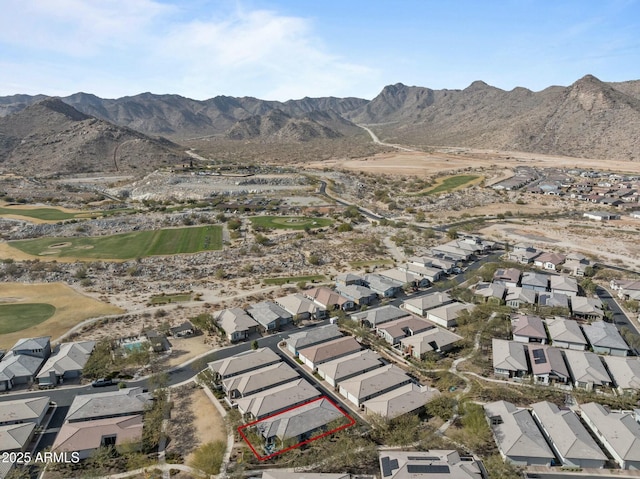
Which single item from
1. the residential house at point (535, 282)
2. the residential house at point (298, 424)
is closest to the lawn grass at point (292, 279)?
the residential house at point (535, 282)

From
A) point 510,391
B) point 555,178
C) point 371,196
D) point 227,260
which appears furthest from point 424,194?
point 510,391

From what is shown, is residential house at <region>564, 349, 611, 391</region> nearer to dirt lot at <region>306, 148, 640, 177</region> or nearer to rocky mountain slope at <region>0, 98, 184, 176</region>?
dirt lot at <region>306, 148, 640, 177</region>

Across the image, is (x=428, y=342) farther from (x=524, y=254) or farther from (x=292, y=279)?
(x=524, y=254)

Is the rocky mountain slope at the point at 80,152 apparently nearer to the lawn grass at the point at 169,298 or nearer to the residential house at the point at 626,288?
the lawn grass at the point at 169,298

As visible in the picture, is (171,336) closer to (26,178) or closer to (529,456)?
(529,456)

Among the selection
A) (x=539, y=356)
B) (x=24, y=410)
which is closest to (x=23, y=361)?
(x=24, y=410)

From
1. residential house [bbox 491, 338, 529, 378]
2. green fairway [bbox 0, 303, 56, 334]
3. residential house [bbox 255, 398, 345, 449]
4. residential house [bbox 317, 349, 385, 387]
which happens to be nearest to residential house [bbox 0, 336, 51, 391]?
green fairway [bbox 0, 303, 56, 334]
